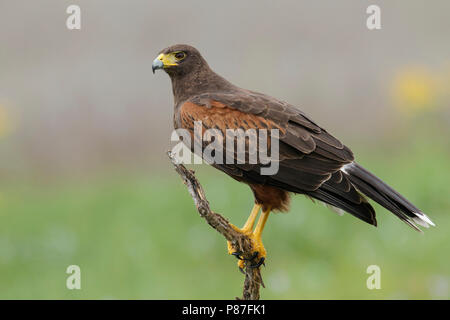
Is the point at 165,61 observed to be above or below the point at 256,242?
above

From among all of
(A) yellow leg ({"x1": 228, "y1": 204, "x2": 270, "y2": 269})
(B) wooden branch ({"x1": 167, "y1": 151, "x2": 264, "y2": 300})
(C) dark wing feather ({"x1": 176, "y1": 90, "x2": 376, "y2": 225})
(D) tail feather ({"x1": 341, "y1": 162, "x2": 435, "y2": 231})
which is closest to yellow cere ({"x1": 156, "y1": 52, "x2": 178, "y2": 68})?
(C) dark wing feather ({"x1": 176, "y1": 90, "x2": 376, "y2": 225})

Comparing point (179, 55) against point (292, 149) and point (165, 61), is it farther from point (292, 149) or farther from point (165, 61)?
point (292, 149)

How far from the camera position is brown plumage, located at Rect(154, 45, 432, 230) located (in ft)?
21.5

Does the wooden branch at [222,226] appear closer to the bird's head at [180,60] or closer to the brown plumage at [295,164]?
the brown plumage at [295,164]

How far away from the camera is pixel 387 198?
21.8 ft

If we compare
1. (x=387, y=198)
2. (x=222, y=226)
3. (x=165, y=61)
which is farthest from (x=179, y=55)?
(x=387, y=198)

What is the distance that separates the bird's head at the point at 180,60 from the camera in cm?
746

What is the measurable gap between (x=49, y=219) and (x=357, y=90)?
5138 millimetres

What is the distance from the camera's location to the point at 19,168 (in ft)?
39.0

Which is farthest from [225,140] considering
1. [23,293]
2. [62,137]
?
[62,137]

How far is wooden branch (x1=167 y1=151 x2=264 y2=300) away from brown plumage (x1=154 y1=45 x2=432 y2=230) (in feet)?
1.60

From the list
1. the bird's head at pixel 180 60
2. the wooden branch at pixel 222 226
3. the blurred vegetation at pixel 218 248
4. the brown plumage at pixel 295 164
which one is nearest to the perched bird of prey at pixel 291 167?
the brown plumage at pixel 295 164

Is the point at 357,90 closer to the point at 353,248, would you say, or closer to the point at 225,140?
the point at 353,248

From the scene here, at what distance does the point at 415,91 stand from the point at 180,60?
3.80 metres
